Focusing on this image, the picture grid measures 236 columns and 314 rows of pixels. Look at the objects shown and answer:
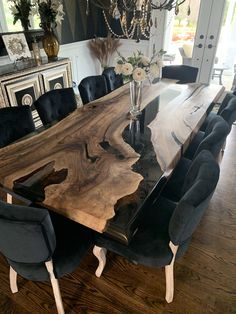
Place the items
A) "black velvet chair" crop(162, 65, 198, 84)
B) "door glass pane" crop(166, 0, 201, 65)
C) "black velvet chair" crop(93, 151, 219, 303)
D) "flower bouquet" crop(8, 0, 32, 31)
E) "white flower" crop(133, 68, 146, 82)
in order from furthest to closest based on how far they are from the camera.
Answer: "door glass pane" crop(166, 0, 201, 65), "black velvet chair" crop(162, 65, 198, 84), "flower bouquet" crop(8, 0, 32, 31), "white flower" crop(133, 68, 146, 82), "black velvet chair" crop(93, 151, 219, 303)

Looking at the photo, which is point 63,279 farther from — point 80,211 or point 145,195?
point 145,195

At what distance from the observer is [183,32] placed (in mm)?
4074

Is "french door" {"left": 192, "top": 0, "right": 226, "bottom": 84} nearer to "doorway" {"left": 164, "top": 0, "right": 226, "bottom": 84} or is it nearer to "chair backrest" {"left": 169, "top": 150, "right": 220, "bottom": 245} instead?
"doorway" {"left": 164, "top": 0, "right": 226, "bottom": 84}

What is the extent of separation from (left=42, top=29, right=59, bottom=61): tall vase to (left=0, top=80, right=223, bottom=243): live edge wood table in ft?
5.30

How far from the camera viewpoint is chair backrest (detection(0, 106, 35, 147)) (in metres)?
1.79

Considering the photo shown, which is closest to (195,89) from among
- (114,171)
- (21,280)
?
(114,171)

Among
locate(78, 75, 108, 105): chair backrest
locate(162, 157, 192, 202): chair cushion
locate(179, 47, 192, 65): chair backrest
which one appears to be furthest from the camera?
locate(179, 47, 192, 65): chair backrest

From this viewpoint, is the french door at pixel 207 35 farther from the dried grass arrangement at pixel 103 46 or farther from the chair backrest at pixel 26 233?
the chair backrest at pixel 26 233

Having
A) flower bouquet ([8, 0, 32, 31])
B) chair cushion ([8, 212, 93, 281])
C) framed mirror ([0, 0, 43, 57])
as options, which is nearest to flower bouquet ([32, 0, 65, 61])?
flower bouquet ([8, 0, 32, 31])

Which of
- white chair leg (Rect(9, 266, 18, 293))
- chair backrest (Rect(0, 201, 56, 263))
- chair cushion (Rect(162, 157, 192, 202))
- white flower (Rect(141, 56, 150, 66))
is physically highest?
white flower (Rect(141, 56, 150, 66))

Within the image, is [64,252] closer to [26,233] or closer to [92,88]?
[26,233]

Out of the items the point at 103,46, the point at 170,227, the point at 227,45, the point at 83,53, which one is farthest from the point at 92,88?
the point at 227,45

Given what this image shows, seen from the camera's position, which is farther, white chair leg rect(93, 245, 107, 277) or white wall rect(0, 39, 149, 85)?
white wall rect(0, 39, 149, 85)

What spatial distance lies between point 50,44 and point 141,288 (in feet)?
10.5
